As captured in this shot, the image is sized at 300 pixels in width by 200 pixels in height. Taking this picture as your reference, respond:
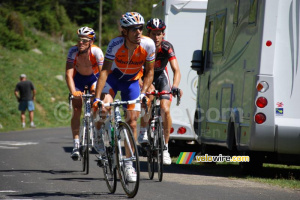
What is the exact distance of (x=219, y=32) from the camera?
11.3 meters

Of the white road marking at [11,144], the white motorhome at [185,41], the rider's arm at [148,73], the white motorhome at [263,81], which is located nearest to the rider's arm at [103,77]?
the rider's arm at [148,73]

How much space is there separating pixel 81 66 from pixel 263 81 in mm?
3248

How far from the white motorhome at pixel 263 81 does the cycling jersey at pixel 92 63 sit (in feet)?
7.01

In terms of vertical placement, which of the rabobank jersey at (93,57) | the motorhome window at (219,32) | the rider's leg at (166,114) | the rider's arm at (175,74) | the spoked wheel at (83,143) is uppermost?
the motorhome window at (219,32)

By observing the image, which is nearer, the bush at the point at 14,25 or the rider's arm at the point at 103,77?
the rider's arm at the point at 103,77

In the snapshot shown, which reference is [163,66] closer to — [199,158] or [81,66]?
[81,66]

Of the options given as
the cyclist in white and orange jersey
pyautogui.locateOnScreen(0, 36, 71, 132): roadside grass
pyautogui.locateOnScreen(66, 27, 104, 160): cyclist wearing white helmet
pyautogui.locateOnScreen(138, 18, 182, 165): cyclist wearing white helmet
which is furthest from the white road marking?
the cyclist in white and orange jersey

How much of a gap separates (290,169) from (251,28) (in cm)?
353

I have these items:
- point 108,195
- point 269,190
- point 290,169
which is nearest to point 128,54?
point 108,195

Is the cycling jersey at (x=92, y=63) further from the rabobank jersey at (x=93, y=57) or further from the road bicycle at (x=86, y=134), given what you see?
the road bicycle at (x=86, y=134)

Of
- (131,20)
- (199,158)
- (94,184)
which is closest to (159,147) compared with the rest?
(94,184)

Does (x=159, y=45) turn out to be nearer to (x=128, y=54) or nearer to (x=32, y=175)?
(x=128, y=54)

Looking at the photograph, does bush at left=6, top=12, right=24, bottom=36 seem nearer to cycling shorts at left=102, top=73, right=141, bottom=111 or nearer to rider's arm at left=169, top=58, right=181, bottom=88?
rider's arm at left=169, top=58, right=181, bottom=88

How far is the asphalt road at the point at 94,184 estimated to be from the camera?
7570 mm
